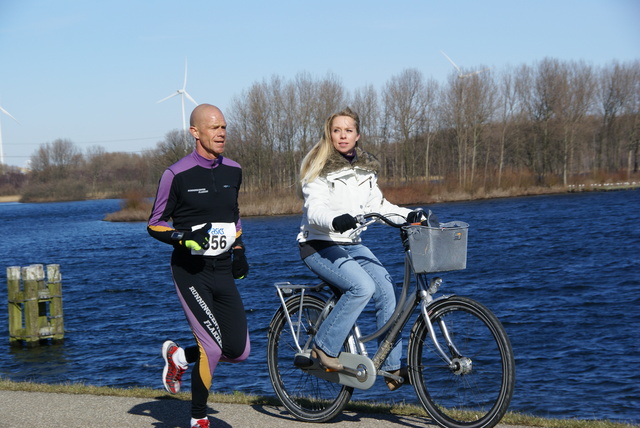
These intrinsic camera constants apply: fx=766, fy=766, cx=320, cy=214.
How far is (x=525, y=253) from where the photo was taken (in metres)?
32.2

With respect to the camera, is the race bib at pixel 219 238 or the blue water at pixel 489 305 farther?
the blue water at pixel 489 305

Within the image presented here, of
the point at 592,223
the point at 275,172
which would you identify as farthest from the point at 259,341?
the point at 275,172

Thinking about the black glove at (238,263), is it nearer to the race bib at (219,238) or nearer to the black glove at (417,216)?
the race bib at (219,238)

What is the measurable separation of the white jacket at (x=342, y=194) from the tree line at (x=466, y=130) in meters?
66.8

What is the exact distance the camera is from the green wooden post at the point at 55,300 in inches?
611

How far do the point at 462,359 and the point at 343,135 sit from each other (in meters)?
1.77

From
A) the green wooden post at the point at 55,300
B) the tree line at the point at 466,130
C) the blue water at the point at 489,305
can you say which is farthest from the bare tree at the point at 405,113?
the green wooden post at the point at 55,300

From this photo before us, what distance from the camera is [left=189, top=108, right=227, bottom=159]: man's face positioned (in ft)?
16.3

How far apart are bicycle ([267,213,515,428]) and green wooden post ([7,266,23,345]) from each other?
1076cm

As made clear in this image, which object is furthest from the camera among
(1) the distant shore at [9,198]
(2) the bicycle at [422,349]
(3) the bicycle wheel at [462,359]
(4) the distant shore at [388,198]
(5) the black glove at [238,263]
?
(1) the distant shore at [9,198]

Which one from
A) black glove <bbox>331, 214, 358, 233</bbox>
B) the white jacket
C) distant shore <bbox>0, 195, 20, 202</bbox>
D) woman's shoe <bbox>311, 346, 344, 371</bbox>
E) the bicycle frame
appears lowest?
distant shore <bbox>0, 195, 20, 202</bbox>

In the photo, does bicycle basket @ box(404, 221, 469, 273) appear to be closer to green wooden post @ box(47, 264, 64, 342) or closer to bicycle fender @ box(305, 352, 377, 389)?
bicycle fender @ box(305, 352, 377, 389)

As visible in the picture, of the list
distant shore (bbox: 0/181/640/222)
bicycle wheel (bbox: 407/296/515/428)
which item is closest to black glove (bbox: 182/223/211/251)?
bicycle wheel (bbox: 407/296/515/428)

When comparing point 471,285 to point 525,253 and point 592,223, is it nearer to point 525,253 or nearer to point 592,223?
point 525,253
